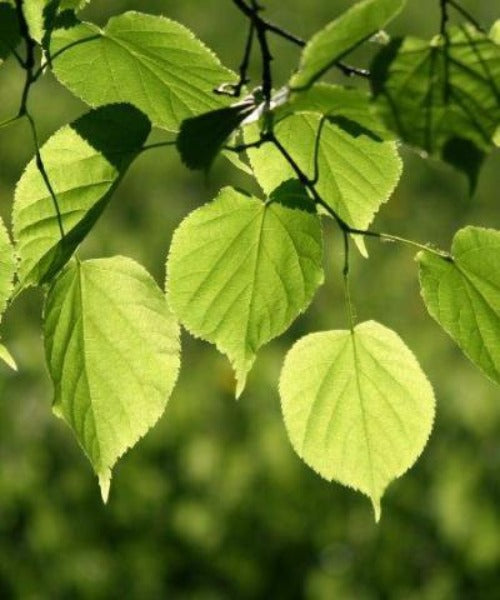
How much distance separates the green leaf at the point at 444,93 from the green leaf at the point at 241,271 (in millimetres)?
223

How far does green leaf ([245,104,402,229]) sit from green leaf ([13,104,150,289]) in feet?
0.38

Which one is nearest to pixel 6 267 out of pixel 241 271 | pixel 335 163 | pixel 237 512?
pixel 241 271

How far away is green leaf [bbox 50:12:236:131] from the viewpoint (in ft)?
3.25

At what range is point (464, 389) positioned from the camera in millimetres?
3773

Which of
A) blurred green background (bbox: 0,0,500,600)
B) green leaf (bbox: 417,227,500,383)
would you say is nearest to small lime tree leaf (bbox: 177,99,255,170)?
green leaf (bbox: 417,227,500,383)

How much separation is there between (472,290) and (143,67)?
364 mm

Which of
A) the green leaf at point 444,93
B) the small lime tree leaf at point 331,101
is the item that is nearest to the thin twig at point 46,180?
the small lime tree leaf at point 331,101

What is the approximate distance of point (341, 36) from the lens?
0.71m

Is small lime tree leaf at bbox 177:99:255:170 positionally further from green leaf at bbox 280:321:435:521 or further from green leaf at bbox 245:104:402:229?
green leaf at bbox 280:321:435:521

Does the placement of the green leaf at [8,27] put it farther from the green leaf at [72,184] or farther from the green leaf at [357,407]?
the green leaf at [357,407]

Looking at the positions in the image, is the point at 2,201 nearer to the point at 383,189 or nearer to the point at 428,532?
the point at 428,532

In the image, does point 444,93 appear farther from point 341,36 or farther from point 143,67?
point 143,67

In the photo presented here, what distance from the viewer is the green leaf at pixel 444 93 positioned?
70 cm

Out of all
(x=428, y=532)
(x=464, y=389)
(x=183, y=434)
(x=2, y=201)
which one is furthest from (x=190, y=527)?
(x=2, y=201)
